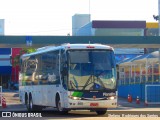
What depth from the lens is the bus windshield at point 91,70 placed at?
71.8ft

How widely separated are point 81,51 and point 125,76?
23.8m

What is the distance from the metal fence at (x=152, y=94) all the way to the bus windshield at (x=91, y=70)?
1262cm

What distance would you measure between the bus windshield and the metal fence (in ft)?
41.4

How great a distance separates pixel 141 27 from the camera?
9394 centimetres

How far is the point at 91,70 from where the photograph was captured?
2208cm

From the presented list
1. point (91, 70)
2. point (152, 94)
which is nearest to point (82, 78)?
point (91, 70)

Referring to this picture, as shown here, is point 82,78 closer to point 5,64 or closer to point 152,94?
point 152,94

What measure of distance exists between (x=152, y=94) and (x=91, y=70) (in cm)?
1382

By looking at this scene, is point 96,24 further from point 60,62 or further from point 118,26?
point 60,62

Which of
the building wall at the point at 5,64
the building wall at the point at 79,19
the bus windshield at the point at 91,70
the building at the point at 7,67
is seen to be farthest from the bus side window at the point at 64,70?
the building wall at the point at 79,19

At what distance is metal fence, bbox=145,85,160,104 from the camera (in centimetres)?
3475

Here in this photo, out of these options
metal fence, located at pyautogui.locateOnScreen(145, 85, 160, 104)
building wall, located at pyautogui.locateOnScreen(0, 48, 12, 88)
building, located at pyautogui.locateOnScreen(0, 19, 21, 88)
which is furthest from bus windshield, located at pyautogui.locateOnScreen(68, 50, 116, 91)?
building wall, located at pyautogui.locateOnScreen(0, 48, 12, 88)

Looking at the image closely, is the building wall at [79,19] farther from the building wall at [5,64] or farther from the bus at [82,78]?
the bus at [82,78]

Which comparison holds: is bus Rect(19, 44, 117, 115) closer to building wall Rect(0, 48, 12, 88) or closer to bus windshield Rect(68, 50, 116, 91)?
bus windshield Rect(68, 50, 116, 91)
